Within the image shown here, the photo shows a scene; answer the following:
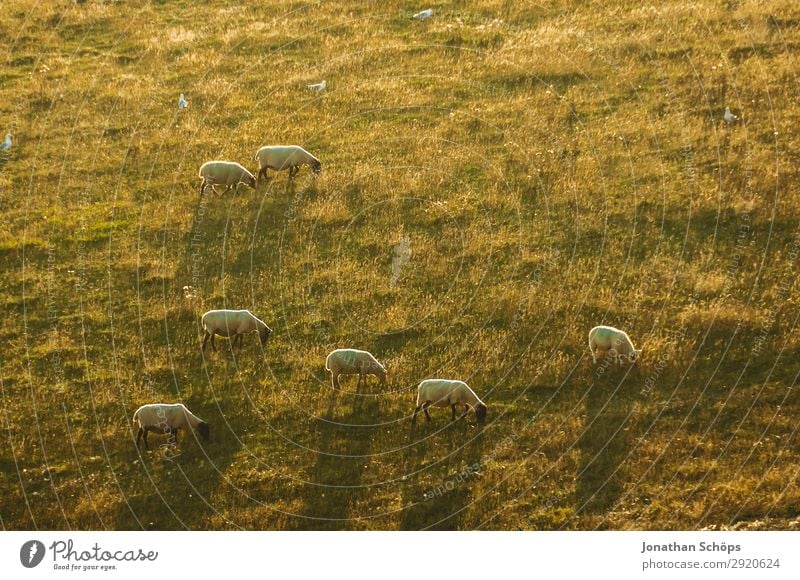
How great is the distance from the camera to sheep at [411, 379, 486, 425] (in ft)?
71.1

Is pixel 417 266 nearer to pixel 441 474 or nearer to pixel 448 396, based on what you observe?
pixel 448 396

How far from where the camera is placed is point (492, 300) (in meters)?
25.3

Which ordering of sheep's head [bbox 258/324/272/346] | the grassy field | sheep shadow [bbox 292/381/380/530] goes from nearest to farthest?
sheep shadow [bbox 292/381/380/530] < the grassy field < sheep's head [bbox 258/324/272/346]

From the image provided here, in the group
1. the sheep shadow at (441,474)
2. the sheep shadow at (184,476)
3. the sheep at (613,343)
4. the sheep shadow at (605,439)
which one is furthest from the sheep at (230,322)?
the sheep shadow at (605,439)

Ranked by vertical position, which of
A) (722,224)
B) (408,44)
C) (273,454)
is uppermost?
(408,44)

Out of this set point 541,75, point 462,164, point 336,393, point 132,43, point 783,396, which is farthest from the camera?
point 132,43

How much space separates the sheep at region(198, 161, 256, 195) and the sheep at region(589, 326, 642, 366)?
12150 mm

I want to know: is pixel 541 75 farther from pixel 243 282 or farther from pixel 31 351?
pixel 31 351

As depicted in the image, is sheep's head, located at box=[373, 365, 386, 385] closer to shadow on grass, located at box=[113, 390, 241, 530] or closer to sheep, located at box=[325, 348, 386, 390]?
sheep, located at box=[325, 348, 386, 390]

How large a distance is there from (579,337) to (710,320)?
2995 millimetres

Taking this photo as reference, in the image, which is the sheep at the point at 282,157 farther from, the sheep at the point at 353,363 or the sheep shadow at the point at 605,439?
the sheep shadow at the point at 605,439

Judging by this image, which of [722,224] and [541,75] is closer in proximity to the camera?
[722,224]
